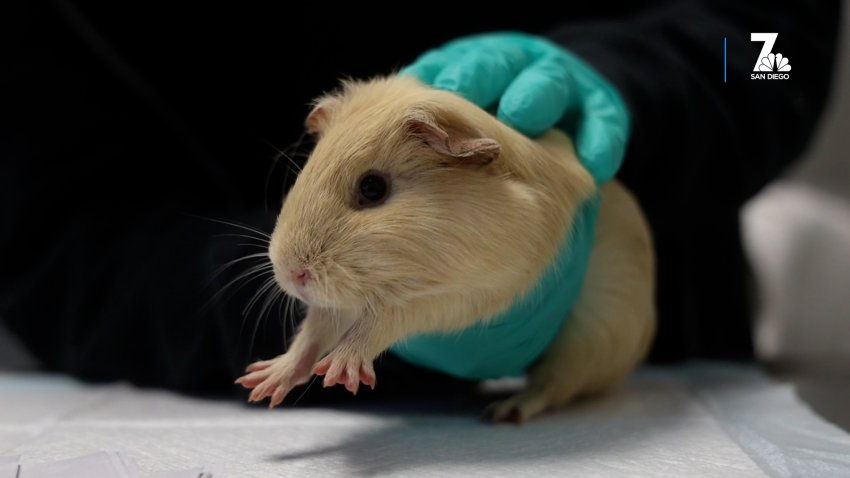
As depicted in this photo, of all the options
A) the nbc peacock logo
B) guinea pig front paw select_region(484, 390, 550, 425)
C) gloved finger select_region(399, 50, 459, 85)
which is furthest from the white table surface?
the nbc peacock logo

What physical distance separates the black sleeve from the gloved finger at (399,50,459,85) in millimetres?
448

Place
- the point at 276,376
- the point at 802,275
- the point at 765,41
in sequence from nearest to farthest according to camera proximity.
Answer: the point at 276,376
the point at 765,41
the point at 802,275

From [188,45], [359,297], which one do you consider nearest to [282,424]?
[359,297]

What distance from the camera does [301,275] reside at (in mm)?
1201

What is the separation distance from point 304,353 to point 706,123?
1.16 meters

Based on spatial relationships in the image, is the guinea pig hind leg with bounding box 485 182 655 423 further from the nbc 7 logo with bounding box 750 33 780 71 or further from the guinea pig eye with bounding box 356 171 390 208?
the nbc 7 logo with bounding box 750 33 780 71

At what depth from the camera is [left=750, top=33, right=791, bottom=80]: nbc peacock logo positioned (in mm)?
2004

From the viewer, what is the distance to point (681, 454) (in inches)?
51.7

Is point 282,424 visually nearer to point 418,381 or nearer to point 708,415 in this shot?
point 418,381

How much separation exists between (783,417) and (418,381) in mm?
732

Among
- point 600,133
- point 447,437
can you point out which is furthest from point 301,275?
point 600,133

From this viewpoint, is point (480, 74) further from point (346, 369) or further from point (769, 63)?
point (769, 63)

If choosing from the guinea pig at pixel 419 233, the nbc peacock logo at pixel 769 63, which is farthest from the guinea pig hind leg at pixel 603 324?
the nbc peacock logo at pixel 769 63

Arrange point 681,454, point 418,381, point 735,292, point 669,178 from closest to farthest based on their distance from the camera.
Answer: point 681,454, point 418,381, point 669,178, point 735,292
